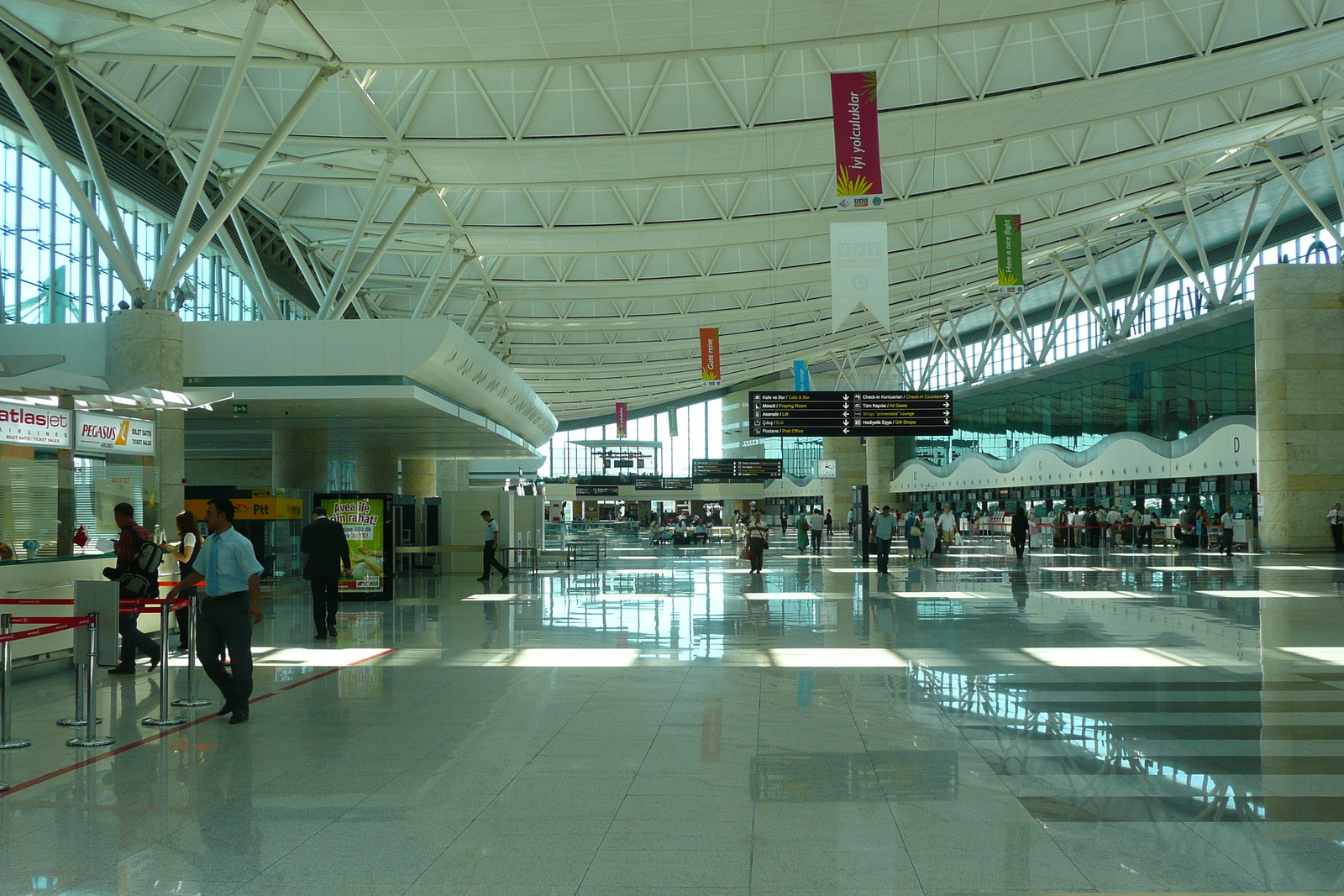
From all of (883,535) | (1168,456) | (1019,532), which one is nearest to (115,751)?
(883,535)

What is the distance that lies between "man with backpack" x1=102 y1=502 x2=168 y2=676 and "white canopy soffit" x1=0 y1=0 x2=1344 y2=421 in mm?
8877

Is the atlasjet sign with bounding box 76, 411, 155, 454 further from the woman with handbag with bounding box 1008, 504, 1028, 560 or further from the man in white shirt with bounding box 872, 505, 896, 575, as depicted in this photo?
the woman with handbag with bounding box 1008, 504, 1028, 560

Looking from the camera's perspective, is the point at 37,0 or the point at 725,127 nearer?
the point at 37,0

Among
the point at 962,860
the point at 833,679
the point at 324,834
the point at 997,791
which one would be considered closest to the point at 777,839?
the point at 962,860

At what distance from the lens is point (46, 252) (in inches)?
949

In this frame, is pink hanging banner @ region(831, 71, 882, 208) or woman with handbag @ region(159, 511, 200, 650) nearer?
woman with handbag @ region(159, 511, 200, 650)

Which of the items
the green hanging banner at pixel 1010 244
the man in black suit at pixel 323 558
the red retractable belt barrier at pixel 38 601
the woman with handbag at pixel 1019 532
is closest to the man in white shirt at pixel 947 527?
the woman with handbag at pixel 1019 532

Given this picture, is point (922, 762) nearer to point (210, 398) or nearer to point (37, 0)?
point (210, 398)

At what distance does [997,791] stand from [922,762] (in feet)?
2.50

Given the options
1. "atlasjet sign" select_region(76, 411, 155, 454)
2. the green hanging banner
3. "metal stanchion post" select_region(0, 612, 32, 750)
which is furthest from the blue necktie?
the green hanging banner

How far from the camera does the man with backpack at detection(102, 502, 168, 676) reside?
1089 cm

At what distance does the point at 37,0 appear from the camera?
15703 mm

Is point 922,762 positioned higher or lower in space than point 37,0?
lower

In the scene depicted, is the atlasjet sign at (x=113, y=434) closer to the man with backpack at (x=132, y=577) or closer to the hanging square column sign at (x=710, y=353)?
the man with backpack at (x=132, y=577)
